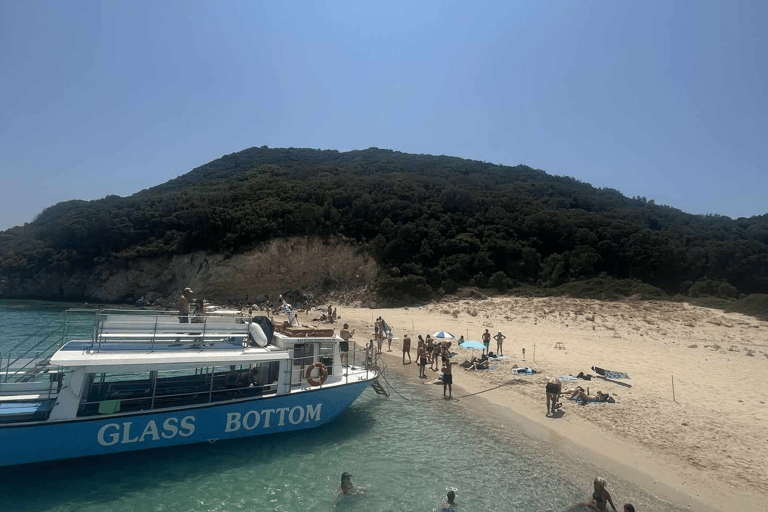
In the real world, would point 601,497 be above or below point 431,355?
below

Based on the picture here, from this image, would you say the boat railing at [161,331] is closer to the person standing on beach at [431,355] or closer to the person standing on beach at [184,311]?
the person standing on beach at [184,311]

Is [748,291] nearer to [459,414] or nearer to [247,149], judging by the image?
[459,414]

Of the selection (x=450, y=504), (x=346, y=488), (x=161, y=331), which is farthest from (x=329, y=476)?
(x=161, y=331)

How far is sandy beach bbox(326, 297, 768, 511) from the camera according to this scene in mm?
10148

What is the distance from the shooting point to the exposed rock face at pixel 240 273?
168ft

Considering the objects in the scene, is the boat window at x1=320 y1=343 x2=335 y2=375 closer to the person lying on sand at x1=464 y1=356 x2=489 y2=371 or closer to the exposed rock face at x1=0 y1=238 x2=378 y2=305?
the person lying on sand at x1=464 y1=356 x2=489 y2=371

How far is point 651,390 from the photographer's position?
609 inches

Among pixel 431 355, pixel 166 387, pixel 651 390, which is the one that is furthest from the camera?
pixel 431 355

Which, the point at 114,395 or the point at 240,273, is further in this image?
the point at 240,273

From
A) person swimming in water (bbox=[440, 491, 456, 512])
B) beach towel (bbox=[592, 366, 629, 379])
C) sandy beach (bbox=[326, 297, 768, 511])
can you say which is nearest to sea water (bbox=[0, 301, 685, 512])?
person swimming in water (bbox=[440, 491, 456, 512])

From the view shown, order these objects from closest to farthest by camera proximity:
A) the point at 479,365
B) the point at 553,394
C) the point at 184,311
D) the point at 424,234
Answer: the point at 184,311 < the point at 553,394 < the point at 479,365 < the point at 424,234

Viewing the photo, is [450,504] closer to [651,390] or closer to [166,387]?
[166,387]

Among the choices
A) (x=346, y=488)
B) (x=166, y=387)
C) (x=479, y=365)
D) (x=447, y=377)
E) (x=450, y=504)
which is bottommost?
(x=450, y=504)

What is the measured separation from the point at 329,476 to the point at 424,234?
46491 millimetres
